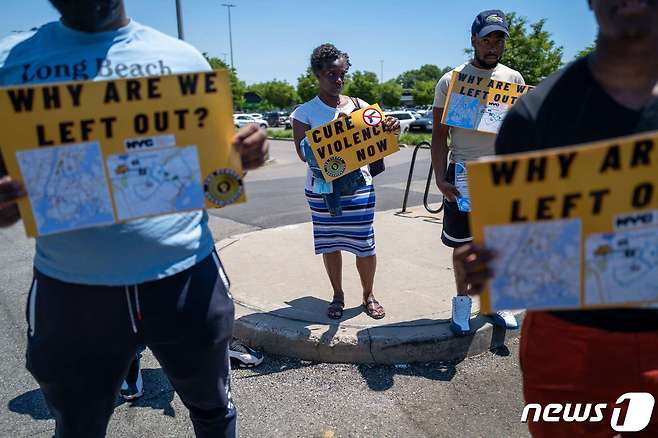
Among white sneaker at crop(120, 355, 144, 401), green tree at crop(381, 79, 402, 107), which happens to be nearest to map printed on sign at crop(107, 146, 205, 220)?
white sneaker at crop(120, 355, 144, 401)

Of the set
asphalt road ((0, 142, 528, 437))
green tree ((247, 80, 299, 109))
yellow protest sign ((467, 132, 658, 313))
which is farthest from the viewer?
green tree ((247, 80, 299, 109))

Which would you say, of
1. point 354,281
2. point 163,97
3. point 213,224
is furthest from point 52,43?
point 213,224

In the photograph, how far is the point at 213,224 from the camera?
7.80 metres

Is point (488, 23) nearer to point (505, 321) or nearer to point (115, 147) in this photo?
point (505, 321)

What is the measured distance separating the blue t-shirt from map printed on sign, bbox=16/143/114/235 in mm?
119

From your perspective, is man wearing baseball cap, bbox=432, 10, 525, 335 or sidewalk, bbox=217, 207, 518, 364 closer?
man wearing baseball cap, bbox=432, 10, 525, 335

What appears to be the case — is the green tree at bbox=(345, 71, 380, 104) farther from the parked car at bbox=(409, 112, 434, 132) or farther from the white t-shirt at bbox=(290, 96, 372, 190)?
the white t-shirt at bbox=(290, 96, 372, 190)

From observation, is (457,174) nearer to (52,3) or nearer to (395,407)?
(395,407)

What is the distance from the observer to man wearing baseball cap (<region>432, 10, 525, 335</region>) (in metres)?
3.38

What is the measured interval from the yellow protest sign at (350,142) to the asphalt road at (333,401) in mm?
1368

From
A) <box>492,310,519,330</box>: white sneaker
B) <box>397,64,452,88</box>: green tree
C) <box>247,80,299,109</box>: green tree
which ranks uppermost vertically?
<box>492,310,519,330</box>: white sneaker

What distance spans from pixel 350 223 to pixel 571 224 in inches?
97.8

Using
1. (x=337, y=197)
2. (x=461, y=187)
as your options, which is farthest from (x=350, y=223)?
(x=461, y=187)

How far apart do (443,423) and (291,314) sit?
1461 mm
